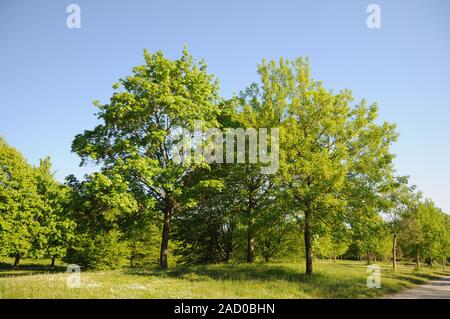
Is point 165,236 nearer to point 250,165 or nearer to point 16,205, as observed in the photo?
point 250,165

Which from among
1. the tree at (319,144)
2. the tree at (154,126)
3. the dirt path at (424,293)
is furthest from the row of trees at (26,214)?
the dirt path at (424,293)

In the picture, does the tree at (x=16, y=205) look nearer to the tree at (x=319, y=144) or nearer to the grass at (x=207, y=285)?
the grass at (x=207, y=285)

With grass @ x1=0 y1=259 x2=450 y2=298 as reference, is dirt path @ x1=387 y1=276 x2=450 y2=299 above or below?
below

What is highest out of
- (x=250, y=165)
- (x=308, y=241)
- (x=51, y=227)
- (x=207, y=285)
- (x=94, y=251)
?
(x=250, y=165)

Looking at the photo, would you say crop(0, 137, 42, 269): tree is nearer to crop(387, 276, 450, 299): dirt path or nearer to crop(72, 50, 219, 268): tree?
crop(72, 50, 219, 268): tree

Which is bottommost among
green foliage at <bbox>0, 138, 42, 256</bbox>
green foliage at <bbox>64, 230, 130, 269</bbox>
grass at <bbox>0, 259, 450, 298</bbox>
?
green foliage at <bbox>64, 230, 130, 269</bbox>

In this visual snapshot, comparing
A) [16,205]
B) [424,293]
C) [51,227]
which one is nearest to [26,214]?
[16,205]

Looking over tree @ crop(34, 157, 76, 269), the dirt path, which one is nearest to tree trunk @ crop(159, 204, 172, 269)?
the dirt path

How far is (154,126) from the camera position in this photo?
23.1 metres

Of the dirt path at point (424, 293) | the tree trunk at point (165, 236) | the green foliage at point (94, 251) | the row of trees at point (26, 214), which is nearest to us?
the dirt path at point (424, 293)

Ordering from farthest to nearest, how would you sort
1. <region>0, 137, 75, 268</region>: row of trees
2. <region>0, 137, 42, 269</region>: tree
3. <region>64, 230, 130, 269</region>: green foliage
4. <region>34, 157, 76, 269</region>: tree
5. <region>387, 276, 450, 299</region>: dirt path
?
<region>64, 230, 130, 269</region>: green foliage → <region>34, 157, 76, 269</region>: tree → <region>0, 137, 75, 268</region>: row of trees → <region>0, 137, 42, 269</region>: tree → <region>387, 276, 450, 299</region>: dirt path

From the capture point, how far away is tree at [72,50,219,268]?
21.3 m

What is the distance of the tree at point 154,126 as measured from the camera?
69.9 ft
